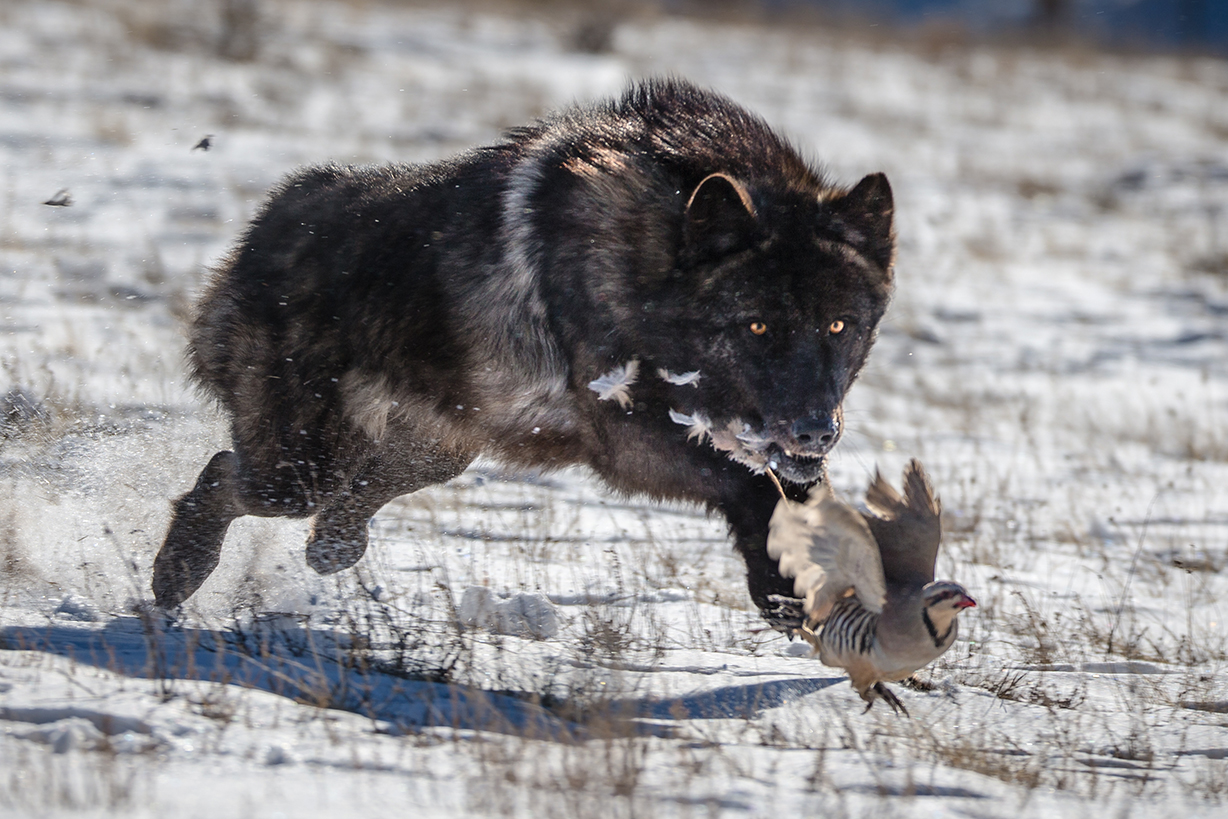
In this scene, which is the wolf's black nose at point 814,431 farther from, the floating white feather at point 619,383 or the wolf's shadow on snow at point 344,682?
the wolf's shadow on snow at point 344,682

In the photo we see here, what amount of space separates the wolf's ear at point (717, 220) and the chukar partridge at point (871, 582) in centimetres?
101

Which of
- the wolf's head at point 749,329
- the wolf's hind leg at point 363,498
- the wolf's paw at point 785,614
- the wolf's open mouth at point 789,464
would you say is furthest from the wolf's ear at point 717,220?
the wolf's hind leg at point 363,498

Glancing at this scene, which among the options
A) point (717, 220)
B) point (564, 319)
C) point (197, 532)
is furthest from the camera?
point (197, 532)

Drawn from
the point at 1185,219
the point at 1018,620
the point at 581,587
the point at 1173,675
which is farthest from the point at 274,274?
the point at 1185,219

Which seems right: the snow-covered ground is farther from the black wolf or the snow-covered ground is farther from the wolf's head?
the wolf's head

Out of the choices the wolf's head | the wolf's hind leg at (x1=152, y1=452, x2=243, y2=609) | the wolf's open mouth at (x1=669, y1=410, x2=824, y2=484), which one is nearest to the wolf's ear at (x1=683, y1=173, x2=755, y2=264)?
the wolf's head

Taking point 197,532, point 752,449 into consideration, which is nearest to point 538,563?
point 197,532

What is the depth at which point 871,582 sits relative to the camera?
3434mm

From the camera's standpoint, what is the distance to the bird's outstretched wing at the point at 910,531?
11.9ft

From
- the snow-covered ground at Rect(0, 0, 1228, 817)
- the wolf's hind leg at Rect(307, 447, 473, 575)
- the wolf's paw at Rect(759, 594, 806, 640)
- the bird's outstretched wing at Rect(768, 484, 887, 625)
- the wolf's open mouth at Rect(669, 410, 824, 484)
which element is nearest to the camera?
the snow-covered ground at Rect(0, 0, 1228, 817)

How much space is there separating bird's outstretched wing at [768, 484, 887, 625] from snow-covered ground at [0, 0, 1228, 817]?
1.49 ft

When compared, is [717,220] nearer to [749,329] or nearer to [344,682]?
[749,329]

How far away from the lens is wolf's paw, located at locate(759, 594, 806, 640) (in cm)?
388

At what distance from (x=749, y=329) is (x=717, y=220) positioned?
1.29ft
